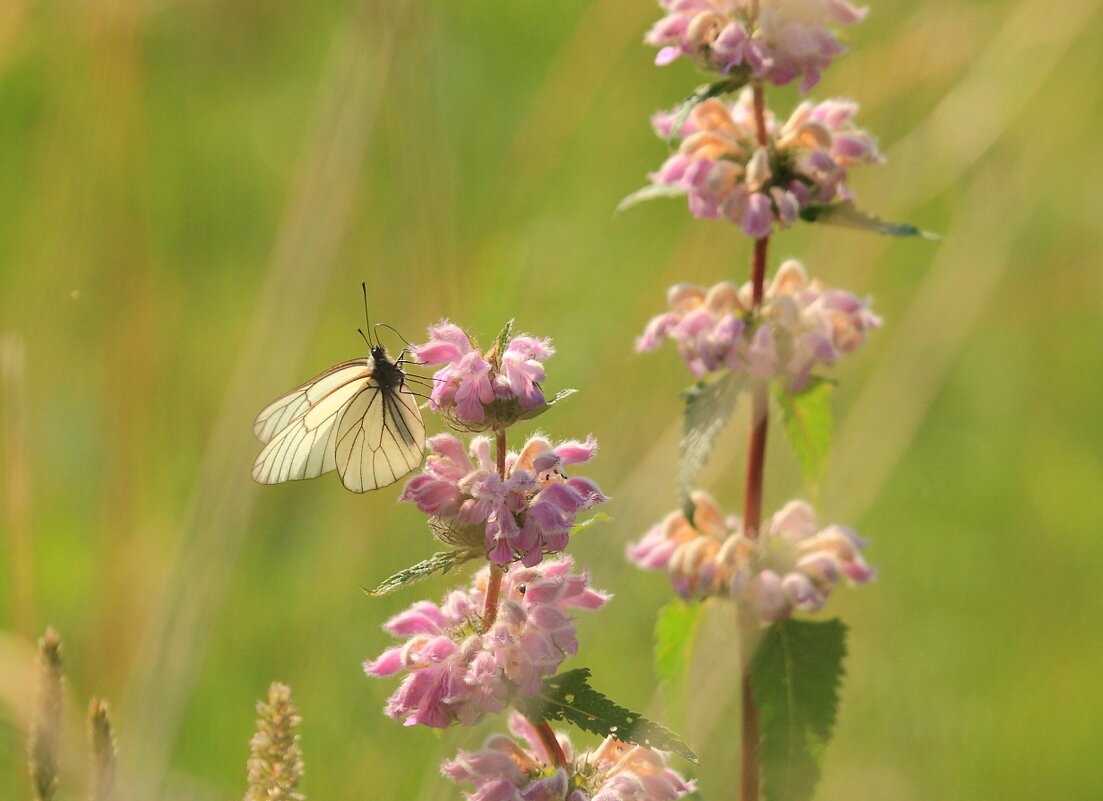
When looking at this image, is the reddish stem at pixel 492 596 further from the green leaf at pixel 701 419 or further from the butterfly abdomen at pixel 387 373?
the butterfly abdomen at pixel 387 373

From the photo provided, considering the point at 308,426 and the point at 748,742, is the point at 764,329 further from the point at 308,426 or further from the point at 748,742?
the point at 308,426

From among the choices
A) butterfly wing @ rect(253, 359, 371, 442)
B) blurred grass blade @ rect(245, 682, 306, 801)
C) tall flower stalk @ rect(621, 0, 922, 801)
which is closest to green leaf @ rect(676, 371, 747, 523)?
tall flower stalk @ rect(621, 0, 922, 801)

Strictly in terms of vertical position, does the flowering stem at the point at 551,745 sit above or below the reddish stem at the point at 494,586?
below

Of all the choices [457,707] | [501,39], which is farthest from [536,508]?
[501,39]

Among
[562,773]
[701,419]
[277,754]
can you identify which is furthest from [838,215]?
[277,754]

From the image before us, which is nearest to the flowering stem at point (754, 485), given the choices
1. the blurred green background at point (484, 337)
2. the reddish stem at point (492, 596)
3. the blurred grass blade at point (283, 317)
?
the blurred green background at point (484, 337)

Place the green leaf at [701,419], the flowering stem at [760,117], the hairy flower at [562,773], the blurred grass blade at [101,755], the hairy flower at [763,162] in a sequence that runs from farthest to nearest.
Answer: the flowering stem at [760,117], the hairy flower at [763,162], the green leaf at [701,419], the hairy flower at [562,773], the blurred grass blade at [101,755]
